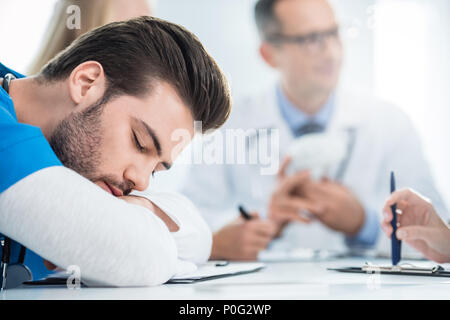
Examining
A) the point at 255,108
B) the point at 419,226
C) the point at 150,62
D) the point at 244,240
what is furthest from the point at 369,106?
the point at 150,62

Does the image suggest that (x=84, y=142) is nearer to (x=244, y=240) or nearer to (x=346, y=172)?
(x=244, y=240)

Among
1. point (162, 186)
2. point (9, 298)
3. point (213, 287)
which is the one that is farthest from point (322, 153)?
point (9, 298)

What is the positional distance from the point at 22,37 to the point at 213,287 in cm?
63

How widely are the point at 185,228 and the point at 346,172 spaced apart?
31.5 inches

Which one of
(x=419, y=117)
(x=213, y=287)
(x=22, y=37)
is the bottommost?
(x=213, y=287)

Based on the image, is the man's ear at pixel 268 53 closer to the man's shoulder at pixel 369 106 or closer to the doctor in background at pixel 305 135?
the doctor in background at pixel 305 135

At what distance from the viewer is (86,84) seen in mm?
662

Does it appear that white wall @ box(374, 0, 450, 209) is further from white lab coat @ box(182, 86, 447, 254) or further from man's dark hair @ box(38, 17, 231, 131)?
man's dark hair @ box(38, 17, 231, 131)

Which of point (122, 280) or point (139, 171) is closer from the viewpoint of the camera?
point (122, 280)

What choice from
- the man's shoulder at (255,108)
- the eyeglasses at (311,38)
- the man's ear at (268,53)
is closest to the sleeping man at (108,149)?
the man's shoulder at (255,108)

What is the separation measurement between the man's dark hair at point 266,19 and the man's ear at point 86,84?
2.40 ft

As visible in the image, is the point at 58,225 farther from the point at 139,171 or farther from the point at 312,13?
the point at 312,13

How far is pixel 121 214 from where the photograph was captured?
1.56 feet
